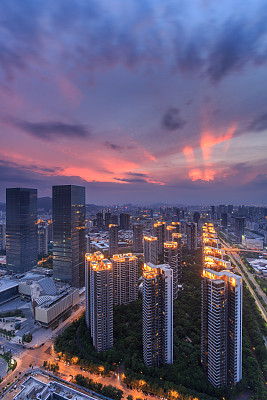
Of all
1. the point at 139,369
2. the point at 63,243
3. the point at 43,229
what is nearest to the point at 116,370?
the point at 139,369

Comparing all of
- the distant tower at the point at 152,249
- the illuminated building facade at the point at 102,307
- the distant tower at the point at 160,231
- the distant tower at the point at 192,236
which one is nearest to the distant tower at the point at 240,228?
the distant tower at the point at 192,236

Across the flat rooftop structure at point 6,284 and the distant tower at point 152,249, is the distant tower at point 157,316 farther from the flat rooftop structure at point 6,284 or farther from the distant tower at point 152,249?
the flat rooftop structure at point 6,284

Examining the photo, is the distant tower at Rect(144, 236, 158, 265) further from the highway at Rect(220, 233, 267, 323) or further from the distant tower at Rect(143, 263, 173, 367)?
the distant tower at Rect(143, 263, 173, 367)

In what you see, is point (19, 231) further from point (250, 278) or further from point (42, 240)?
point (250, 278)

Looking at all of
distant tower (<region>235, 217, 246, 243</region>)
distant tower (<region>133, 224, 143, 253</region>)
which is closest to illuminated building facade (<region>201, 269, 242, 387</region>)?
distant tower (<region>133, 224, 143, 253</region>)

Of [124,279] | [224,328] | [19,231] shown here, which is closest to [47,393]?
[224,328]

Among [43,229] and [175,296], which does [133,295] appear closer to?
[175,296]
